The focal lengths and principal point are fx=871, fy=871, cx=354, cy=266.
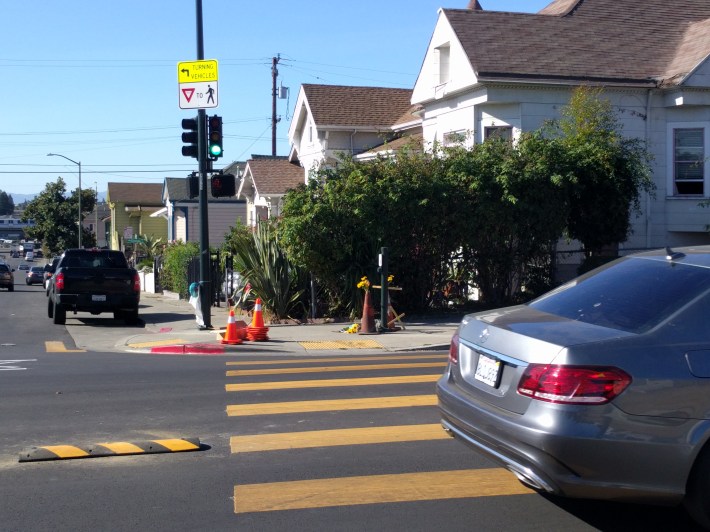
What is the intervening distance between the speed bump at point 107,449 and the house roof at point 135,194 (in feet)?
205

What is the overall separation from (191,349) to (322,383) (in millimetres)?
4846

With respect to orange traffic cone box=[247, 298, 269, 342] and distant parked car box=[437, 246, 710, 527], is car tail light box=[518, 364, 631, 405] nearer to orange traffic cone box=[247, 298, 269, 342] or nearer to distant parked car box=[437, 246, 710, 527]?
distant parked car box=[437, 246, 710, 527]

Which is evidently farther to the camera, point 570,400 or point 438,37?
point 438,37

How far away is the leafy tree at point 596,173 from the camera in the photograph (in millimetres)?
19312

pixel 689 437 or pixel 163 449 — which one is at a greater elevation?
pixel 689 437

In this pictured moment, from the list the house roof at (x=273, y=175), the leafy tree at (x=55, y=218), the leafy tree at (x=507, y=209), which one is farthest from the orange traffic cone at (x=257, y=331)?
the leafy tree at (x=55, y=218)

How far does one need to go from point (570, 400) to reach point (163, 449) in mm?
3707

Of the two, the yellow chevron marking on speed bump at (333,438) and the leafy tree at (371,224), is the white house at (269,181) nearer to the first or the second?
the leafy tree at (371,224)

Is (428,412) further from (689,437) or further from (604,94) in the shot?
(604,94)

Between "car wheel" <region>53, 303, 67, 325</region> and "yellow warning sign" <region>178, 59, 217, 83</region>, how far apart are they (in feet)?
23.2

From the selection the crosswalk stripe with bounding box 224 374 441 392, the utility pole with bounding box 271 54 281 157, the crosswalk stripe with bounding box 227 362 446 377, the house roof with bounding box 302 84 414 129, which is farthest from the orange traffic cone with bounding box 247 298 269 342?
the utility pole with bounding box 271 54 281 157

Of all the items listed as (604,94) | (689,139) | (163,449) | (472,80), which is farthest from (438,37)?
(163,449)

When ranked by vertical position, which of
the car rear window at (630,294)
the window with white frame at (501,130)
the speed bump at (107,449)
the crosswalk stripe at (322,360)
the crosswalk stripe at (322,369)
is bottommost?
the crosswalk stripe at (322,360)

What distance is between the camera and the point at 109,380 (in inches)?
428
